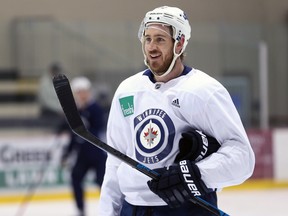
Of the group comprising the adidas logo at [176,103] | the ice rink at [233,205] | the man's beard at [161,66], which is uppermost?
the man's beard at [161,66]

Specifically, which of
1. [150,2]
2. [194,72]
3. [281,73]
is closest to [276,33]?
[281,73]

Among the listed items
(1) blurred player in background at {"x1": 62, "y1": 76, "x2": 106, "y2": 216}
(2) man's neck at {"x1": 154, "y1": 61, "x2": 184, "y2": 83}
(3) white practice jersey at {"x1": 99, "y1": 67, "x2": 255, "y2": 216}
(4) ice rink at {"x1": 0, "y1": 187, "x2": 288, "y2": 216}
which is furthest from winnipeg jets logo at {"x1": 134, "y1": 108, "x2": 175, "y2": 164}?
(4) ice rink at {"x1": 0, "y1": 187, "x2": 288, "y2": 216}

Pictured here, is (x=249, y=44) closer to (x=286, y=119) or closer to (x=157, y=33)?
(x=286, y=119)

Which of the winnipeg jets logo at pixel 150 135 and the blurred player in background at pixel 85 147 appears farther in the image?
the blurred player in background at pixel 85 147

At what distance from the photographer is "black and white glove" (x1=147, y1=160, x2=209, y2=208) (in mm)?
2152

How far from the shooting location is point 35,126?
8914 mm

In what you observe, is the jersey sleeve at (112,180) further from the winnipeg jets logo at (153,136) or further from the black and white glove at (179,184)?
the black and white glove at (179,184)

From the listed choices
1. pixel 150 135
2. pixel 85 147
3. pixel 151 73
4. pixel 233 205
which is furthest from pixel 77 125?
pixel 233 205

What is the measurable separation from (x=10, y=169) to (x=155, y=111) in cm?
610

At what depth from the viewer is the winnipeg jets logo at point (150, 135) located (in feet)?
7.41

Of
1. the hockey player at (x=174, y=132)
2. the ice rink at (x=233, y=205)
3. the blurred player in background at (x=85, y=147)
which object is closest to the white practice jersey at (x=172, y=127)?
the hockey player at (x=174, y=132)

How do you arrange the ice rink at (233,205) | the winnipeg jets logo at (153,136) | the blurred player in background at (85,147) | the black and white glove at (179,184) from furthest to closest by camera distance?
the ice rink at (233,205), the blurred player in background at (85,147), the winnipeg jets logo at (153,136), the black and white glove at (179,184)

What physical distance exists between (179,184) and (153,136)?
0.18 metres

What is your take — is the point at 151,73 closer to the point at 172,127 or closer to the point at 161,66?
the point at 161,66
